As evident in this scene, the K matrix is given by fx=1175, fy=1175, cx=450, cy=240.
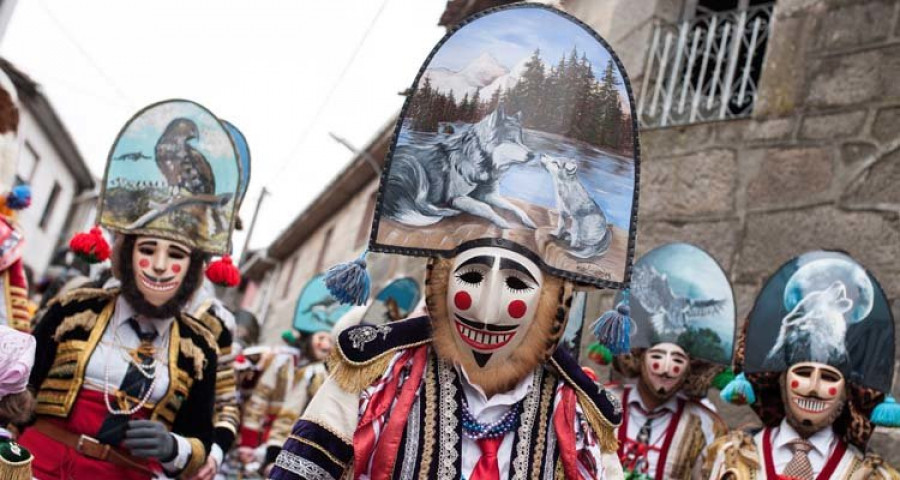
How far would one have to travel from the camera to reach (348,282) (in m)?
3.96

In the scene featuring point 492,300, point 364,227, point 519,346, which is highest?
point 364,227

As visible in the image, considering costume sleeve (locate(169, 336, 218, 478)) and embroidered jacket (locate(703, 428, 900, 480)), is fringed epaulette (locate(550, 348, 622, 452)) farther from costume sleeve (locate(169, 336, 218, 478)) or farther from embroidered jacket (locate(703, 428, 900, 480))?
costume sleeve (locate(169, 336, 218, 478))

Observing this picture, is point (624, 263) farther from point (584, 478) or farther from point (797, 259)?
point (797, 259)

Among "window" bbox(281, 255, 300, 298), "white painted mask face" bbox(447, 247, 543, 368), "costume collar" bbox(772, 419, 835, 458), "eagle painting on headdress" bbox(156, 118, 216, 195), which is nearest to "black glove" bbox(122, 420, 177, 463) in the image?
"eagle painting on headdress" bbox(156, 118, 216, 195)

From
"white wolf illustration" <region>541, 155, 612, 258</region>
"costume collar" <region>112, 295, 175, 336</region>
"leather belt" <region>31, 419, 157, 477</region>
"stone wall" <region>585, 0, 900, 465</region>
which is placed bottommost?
"leather belt" <region>31, 419, 157, 477</region>

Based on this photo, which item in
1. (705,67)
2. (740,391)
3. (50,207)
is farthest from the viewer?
(50,207)

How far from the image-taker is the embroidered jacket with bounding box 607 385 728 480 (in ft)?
21.2

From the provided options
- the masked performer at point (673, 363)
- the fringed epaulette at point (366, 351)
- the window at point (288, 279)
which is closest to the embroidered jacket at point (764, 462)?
the masked performer at point (673, 363)

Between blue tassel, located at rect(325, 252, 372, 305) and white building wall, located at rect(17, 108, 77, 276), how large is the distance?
28355mm

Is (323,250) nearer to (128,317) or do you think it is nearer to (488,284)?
(128,317)

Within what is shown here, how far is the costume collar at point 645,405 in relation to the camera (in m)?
6.63

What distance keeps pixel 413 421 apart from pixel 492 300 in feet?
1.53

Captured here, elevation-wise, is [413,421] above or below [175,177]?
below

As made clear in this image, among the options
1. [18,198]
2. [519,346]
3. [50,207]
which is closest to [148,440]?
[18,198]
